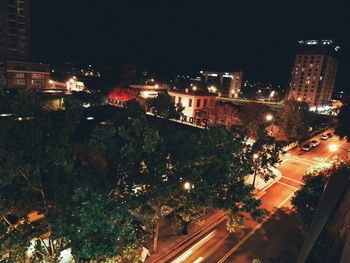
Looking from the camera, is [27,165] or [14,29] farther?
[14,29]

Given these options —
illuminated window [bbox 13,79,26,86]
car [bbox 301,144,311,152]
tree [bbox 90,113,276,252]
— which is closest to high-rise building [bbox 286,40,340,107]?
car [bbox 301,144,311,152]

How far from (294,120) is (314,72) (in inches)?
3415

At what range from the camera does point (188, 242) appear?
1902cm

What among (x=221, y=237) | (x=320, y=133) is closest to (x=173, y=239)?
(x=221, y=237)

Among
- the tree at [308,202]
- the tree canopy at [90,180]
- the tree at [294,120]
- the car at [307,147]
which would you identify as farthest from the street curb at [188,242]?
the tree at [294,120]

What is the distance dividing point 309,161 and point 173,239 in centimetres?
3140

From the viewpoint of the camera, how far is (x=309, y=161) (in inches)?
1587

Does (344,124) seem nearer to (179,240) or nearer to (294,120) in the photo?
(179,240)

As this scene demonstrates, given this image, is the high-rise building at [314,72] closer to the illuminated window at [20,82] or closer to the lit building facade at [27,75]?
the lit building facade at [27,75]

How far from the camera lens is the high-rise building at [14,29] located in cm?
6906

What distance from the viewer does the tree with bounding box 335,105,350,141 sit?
41.0 ft

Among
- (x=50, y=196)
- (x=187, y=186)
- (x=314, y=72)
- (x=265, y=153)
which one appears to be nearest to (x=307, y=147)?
(x=265, y=153)

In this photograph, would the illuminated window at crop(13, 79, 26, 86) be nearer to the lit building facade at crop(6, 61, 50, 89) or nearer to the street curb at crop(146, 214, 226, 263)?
the lit building facade at crop(6, 61, 50, 89)

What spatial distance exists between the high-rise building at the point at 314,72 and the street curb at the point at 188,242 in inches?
4341
